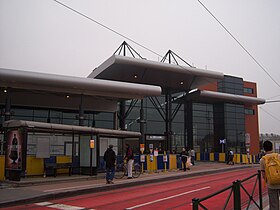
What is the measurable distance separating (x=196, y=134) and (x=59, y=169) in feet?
97.8

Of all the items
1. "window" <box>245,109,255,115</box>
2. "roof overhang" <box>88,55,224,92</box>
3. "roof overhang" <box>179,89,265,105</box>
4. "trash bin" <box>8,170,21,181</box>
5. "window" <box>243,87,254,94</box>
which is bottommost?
"trash bin" <box>8,170,21,181</box>

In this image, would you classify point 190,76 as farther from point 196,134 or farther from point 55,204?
point 55,204

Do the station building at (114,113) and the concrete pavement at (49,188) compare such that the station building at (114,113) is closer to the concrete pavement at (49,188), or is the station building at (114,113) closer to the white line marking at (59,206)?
the concrete pavement at (49,188)

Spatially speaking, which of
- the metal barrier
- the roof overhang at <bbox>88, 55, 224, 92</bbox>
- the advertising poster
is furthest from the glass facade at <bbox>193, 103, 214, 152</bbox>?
the metal barrier

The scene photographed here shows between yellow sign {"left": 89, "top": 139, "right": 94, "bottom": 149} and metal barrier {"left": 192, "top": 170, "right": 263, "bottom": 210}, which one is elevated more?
yellow sign {"left": 89, "top": 139, "right": 94, "bottom": 149}

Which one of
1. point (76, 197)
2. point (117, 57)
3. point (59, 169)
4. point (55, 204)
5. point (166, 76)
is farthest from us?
point (166, 76)

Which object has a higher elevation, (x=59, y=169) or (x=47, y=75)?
(x=47, y=75)

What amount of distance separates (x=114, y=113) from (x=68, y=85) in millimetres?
12276

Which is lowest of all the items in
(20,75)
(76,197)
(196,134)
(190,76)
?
(76,197)

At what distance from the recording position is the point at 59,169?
2098 centimetres

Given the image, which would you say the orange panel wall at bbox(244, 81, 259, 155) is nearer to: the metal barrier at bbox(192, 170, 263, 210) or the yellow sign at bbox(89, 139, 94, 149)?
the yellow sign at bbox(89, 139, 94, 149)

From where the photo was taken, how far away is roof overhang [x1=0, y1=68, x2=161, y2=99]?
77.7 ft

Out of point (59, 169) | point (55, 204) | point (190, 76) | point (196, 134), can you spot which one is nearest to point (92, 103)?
point (190, 76)

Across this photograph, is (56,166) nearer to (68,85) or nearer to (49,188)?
(49,188)
